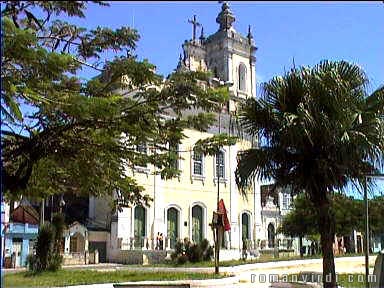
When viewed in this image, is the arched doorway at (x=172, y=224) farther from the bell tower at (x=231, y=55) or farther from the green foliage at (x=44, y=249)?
the green foliage at (x=44, y=249)

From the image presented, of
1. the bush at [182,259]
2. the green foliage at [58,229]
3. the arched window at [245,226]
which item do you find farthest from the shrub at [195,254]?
the arched window at [245,226]

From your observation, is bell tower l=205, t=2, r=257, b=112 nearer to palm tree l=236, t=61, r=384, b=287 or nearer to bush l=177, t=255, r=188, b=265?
bush l=177, t=255, r=188, b=265

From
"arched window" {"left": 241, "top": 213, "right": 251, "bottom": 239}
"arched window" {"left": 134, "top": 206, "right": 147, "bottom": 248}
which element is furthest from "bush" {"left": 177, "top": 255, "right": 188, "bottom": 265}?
"arched window" {"left": 241, "top": 213, "right": 251, "bottom": 239}

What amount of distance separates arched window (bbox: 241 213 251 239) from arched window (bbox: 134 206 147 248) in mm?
10877

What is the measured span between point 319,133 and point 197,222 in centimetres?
3499

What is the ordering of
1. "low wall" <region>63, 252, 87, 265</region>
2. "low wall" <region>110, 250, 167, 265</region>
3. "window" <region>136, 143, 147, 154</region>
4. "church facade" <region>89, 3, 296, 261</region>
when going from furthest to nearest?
1. "church facade" <region>89, 3, 296, 261</region>
2. "low wall" <region>110, 250, 167, 265</region>
3. "low wall" <region>63, 252, 87, 265</region>
4. "window" <region>136, 143, 147, 154</region>

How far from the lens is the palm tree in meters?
11.5

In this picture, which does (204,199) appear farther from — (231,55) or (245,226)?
(231,55)

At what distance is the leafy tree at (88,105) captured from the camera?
9742 millimetres

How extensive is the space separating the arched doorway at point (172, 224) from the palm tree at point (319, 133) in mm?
31616

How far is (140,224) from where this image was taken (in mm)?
41156

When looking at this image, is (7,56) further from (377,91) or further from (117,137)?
(377,91)

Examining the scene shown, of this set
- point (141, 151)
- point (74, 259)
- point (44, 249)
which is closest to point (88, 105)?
point (141, 151)

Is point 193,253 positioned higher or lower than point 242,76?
lower
